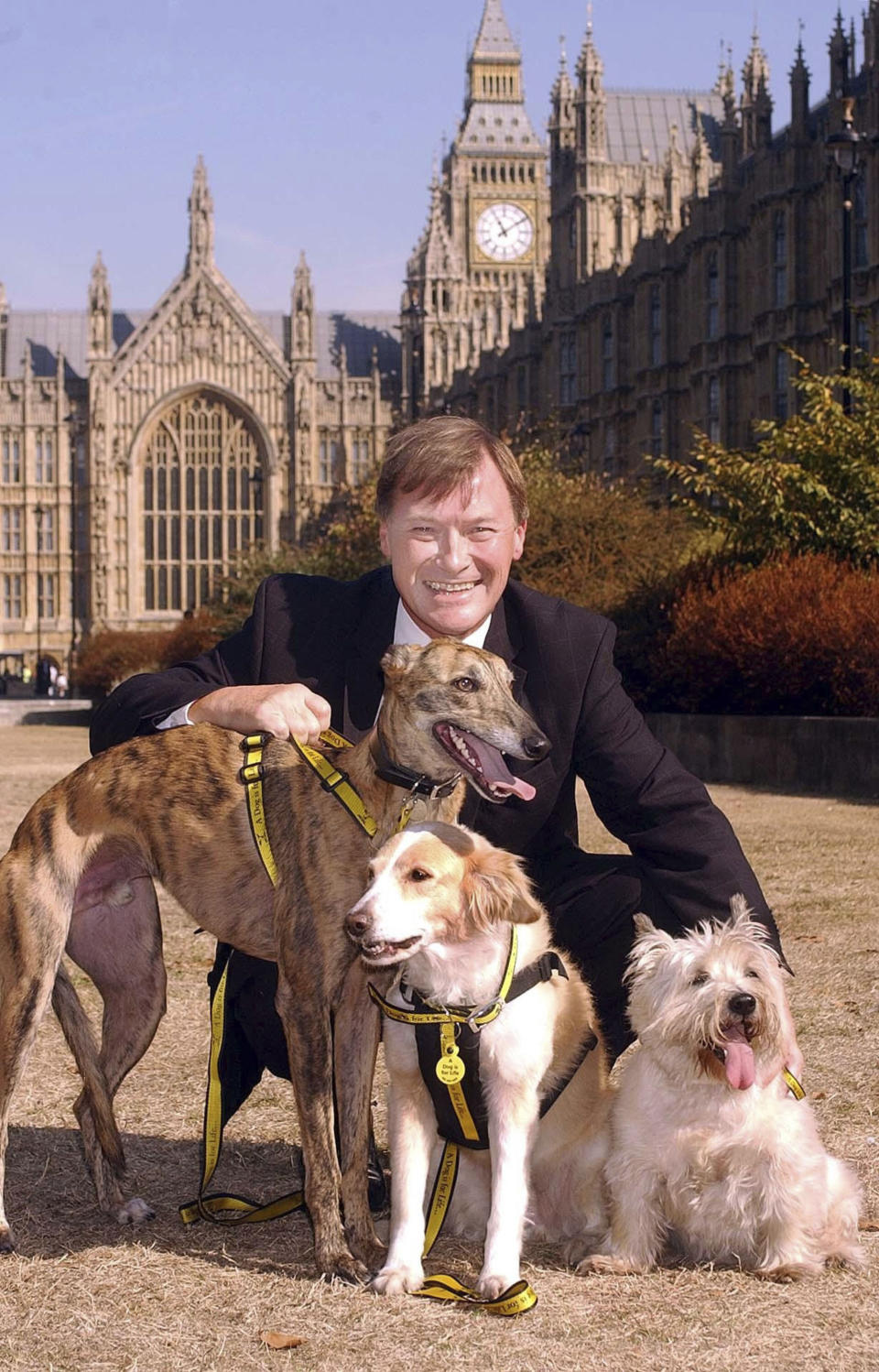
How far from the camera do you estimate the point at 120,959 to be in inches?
202

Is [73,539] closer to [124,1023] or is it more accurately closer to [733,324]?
[733,324]

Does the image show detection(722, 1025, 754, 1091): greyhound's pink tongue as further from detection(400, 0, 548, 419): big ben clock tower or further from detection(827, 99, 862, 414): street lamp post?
detection(400, 0, 548, 419): big ben clock tower

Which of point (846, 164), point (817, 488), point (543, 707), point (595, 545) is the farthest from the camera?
point (595, 545)

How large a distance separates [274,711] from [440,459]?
0.90 meters

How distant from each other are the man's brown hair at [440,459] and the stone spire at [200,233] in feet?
270

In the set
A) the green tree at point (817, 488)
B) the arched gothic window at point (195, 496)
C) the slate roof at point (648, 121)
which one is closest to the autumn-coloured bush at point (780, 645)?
the green tree at point (817, 488)

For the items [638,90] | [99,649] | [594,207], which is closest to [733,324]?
[594,207]

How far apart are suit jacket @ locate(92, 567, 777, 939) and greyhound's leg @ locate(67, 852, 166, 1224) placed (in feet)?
1.62

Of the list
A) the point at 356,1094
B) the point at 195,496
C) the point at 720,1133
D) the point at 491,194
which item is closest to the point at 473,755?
the point at 356,1094

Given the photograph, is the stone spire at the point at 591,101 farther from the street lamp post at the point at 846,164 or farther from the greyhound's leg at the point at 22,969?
the greyhound's leg at the point at 22,969

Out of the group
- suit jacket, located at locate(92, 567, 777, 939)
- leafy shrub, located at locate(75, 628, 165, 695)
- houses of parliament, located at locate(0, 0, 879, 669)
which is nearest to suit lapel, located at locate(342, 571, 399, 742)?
suit jacket, located at locate(92, 567, 777, 939)

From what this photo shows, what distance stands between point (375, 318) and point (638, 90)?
1828 cm

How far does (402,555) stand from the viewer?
502 cm

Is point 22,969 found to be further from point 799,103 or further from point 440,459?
point 799,103
